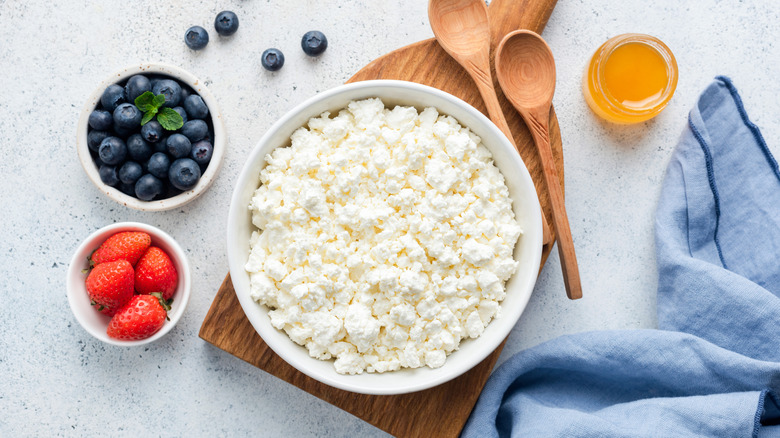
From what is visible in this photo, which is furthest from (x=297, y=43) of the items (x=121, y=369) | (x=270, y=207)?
(x=121, y=369)

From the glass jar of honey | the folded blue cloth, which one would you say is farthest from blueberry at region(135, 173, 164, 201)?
the glass jar of honey

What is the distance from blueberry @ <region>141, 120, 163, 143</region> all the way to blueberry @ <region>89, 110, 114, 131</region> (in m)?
→ 0.10

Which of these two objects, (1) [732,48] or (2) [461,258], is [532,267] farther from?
(1) [732,48]

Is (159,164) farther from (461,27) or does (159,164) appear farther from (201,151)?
(461,27)

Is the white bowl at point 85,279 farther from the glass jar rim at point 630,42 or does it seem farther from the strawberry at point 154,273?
the glass jar rim at point 630,42

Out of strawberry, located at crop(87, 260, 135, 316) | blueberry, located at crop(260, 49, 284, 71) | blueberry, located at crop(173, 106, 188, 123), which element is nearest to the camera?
strawberry, located at crop(87, 260, 135, 316)

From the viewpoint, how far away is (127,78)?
1778 mm

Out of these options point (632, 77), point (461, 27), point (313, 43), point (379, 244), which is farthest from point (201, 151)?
point (632, 77)

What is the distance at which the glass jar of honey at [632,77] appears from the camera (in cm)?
188

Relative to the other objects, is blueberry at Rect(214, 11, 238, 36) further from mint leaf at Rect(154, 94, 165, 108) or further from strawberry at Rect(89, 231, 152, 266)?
strawberry at Rect(89, 231, 152, 266)

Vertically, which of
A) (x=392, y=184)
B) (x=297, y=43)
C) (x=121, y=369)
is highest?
(x=297, y=43)

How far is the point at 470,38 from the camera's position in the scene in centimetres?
174

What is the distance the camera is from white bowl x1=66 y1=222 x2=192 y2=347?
1.73 m

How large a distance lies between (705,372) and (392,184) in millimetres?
1146
